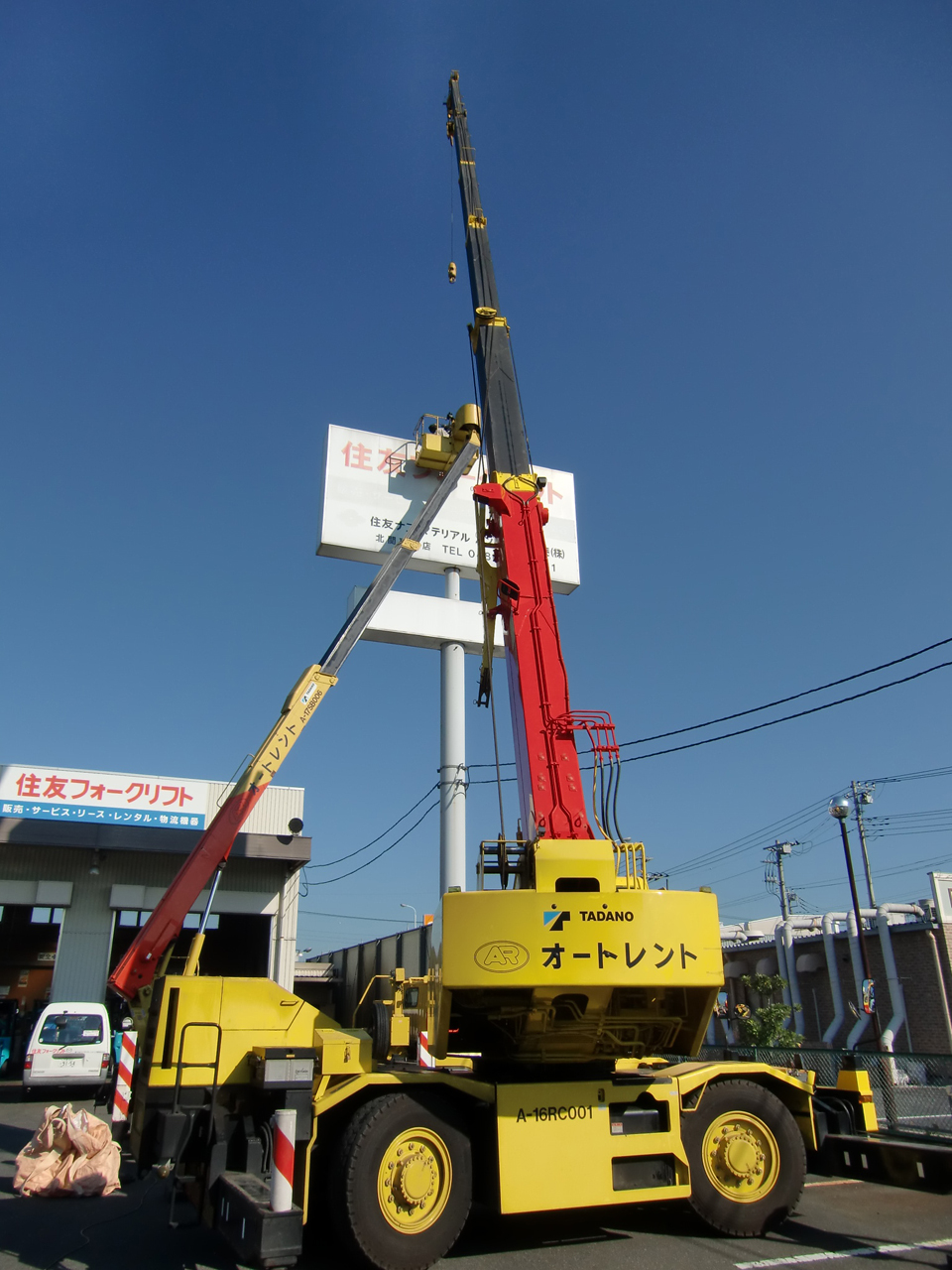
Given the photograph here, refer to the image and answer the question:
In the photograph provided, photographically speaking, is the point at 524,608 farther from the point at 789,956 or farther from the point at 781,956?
the point at 781,956

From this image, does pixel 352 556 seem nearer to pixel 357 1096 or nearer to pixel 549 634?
pixel 549 634

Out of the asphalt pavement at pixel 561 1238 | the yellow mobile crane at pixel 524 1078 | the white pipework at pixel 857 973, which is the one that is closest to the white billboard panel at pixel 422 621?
the yellow mobile crane at pixel 524 1078

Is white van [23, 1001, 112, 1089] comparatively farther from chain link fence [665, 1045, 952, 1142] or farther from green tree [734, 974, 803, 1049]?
green tree [734, 974, 803, 1049]

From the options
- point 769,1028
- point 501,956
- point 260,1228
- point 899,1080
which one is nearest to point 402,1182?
point 260,1228

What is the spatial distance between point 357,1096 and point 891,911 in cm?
2594

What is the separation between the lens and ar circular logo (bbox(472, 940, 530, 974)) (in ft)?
21.4

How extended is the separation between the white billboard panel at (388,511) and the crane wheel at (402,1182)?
13481 millimetres

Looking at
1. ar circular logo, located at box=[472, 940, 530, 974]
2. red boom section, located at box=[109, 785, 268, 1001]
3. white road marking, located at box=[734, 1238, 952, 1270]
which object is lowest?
white road marking, located at box=[734, 1238, 952, 1270]

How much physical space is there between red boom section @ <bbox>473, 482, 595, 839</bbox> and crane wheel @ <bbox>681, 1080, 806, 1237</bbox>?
2605 mm

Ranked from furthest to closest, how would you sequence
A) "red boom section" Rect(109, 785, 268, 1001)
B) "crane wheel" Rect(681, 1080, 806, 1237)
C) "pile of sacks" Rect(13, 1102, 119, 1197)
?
"red boom section" Rect(109, 785, 268, 1001), "pile of sacks" Rect(13, 1102, 119, 1197), "crane wheel" Rect(681, 1080, 806, 1237)

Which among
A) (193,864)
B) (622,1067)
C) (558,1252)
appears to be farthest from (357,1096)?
(193,864)

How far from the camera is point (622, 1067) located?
8406 mm

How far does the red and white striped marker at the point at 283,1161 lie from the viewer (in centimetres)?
536

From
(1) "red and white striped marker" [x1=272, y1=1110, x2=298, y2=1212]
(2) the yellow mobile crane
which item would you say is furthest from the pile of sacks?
(1) "red and white striped marker" [x1=272, y1=1110, x2=298, y2=1212]
